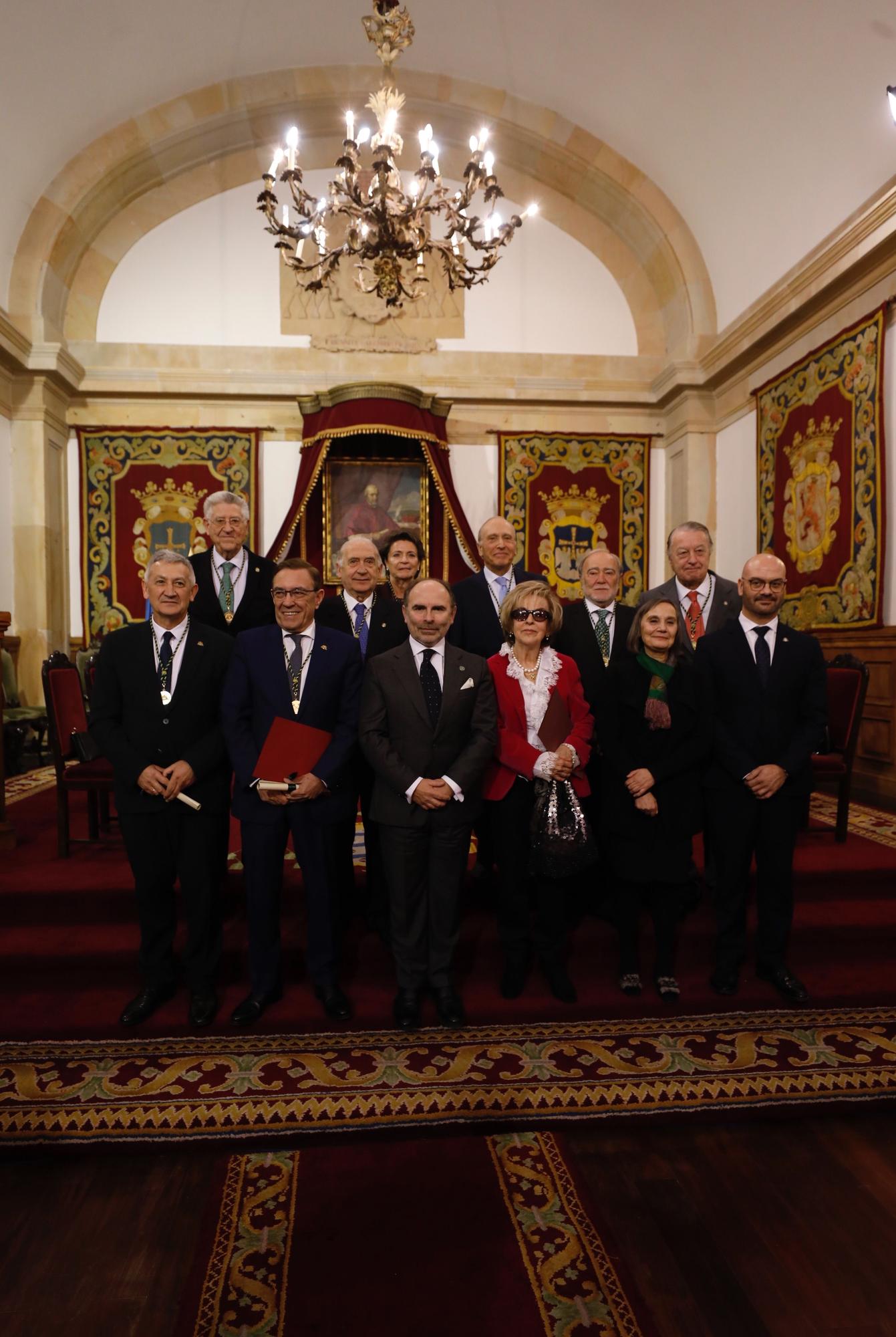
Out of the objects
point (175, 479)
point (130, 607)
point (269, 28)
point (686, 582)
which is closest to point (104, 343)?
point (175, 479)

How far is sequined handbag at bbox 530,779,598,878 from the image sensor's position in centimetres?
268

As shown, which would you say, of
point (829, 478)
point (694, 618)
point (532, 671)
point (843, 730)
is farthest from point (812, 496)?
point (532, 671)

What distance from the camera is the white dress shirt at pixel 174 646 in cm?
272

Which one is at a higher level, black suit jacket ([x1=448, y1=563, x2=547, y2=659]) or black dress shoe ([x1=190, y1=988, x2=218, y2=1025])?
black suit jacket ([x1=448, y1=563, x2=547, y2=659])

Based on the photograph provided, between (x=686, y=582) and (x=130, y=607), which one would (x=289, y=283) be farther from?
(x=686, y=582)

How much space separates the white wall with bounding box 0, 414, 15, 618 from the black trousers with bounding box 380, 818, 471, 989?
6.13 metres

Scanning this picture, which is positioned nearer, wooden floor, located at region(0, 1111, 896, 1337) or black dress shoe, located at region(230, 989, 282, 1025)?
wooden floor, located at region(0, 1111, 896, 1337)

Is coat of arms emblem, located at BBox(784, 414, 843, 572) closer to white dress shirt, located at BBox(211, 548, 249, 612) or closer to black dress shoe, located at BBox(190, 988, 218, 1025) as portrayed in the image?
white dress shirt, located at BBox(211, 548, 249, 612)

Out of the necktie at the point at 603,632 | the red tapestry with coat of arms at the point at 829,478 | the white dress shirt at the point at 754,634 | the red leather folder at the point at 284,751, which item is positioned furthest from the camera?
the red tapestry with coat of arms at the point at 829,478

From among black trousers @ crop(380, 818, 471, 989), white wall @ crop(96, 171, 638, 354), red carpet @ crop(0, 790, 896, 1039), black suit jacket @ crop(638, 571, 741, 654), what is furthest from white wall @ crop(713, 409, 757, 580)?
black trousers @ crop(380, 818, 471, 989)

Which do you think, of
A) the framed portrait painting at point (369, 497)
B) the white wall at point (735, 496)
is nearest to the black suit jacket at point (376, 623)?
the framed portrait painting at point (369, 497)

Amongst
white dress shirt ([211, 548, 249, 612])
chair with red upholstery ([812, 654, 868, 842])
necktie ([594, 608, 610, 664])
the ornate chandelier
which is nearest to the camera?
necktie ([594, 608, 610, 664])

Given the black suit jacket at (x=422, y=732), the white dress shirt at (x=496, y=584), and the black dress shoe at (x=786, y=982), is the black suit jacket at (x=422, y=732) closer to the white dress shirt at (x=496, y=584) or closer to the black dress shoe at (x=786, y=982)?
the white dress shirt at (x=496, y=584)

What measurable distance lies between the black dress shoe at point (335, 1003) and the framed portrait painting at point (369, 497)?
545 centimetres
